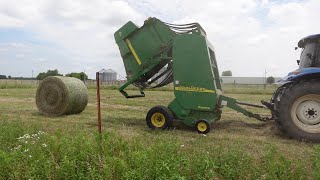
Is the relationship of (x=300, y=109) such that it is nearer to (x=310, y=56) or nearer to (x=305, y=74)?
(x=305, y=74)

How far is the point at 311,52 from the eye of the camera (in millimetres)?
8297

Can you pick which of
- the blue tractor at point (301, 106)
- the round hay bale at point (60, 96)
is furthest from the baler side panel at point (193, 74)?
the round hay bale at point (60, 96)

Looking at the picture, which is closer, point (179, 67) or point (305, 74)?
point (305, 74)

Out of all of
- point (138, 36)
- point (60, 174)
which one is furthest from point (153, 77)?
point (60, 174)

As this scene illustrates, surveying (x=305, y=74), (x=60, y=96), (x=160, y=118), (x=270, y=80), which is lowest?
(x=160, y=118)

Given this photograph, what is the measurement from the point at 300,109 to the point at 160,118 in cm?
312

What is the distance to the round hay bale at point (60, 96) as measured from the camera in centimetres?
1185

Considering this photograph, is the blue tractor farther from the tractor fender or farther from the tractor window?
the tractor window

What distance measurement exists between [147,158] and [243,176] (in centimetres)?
113

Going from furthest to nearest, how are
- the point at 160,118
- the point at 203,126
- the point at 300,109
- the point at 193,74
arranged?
the point at 160,118
the point at 193,74
the point at 203,126
the point at 300,109

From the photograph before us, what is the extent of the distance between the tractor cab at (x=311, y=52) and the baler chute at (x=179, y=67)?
1.74 m

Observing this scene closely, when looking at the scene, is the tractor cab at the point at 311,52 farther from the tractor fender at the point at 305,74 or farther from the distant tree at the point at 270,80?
the distant tree at the point at 270,80

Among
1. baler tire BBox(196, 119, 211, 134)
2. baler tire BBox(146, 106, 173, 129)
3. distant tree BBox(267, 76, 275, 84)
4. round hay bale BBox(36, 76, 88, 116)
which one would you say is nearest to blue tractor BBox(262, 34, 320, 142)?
baler tire BBox(196, 119, 211, 134)

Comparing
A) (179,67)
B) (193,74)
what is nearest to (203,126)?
(193,74)
